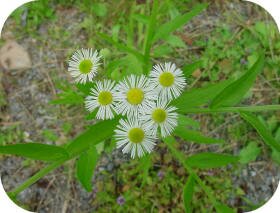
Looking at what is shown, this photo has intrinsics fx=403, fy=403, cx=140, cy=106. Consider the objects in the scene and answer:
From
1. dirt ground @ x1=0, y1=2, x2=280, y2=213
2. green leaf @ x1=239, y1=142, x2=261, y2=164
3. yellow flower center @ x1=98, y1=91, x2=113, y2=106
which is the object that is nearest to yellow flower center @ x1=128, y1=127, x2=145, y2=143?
yellow flower center @ x1=98, y1=91, x2=113, y2=106

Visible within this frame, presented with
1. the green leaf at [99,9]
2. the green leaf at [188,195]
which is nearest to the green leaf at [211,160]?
the green leaf at [188,195]

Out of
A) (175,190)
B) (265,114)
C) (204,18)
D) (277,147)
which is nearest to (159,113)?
(277,147)

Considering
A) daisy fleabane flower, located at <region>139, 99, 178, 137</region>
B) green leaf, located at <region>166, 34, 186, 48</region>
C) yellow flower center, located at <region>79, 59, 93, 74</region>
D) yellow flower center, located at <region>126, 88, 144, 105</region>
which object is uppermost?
green leaf, located at <region>166, 34, 186, 48</region>

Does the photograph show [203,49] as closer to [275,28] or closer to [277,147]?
[275,28]

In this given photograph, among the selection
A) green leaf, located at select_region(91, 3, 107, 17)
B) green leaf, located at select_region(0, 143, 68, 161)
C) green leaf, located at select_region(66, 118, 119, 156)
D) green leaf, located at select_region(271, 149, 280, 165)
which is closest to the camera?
green leaf, located at select_region(0, 143, 68, 161)

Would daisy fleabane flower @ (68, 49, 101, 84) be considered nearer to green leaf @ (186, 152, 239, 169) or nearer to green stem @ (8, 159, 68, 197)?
green stem @ (8, 159, 68, 197)

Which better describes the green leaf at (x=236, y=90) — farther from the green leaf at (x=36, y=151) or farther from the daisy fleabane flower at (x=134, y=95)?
the green leaf at (x=36, y=151)
